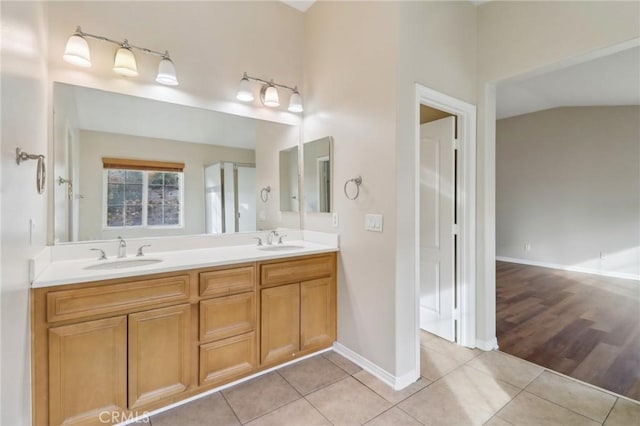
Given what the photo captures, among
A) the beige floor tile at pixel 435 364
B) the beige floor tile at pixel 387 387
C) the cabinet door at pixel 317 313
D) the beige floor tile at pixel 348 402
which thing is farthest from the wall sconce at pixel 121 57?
the beige floor tile at pixel 435 364

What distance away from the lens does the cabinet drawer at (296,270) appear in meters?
2.13

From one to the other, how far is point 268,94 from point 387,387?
248 centimetres

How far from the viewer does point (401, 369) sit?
6.63 ft

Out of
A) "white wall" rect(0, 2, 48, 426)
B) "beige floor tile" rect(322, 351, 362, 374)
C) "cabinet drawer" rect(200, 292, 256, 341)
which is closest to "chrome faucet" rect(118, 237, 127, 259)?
"white wall" rect(0, 2, 48, 426)

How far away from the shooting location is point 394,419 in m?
1.70

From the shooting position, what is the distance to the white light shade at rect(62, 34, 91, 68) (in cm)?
177

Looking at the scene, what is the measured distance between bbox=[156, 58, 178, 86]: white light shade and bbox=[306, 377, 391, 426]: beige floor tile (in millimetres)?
2374

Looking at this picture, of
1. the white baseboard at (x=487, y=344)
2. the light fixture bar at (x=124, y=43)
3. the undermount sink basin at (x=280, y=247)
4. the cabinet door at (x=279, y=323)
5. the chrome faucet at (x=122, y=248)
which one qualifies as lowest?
the white baseboard at (x=487, y=344)

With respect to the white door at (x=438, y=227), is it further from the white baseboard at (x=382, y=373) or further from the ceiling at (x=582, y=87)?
the white baseboard at (x=382, y=373)

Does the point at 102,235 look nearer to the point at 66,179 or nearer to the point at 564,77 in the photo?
the point at 66,179

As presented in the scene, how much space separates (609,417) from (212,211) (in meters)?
2.93

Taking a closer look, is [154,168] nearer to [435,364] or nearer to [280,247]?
[280,247]

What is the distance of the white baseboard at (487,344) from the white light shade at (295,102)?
2.61 meters

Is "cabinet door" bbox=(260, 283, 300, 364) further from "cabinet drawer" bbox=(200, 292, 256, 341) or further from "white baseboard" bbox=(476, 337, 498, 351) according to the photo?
"white baseboard" bbox=(476, 337, 498, 351)
